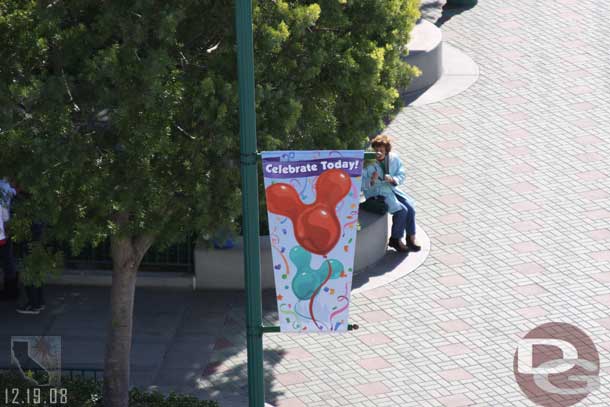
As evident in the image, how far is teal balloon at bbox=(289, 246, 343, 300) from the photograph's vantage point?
9289 millimetres

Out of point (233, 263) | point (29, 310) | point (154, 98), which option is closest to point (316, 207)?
point (154, 98)

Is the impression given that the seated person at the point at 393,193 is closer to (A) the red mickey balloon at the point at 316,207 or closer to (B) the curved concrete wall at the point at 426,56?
(B) the curved concrete wall at the point at 426,56

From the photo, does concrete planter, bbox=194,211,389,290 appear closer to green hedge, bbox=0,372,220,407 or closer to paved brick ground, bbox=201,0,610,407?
paved brick ground, bbox=201,0,610,407

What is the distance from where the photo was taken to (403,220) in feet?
51.4

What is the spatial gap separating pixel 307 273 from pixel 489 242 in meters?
6.98

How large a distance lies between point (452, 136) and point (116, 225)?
367 inches

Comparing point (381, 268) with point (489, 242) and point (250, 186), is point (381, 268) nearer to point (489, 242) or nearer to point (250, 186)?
point (489, 242)

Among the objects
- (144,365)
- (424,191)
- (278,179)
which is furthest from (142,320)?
(278,179)

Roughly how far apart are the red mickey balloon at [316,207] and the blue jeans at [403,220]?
255 inches

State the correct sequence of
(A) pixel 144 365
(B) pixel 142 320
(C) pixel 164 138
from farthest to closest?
(B) pixel 142 320 < (A) pixel 144 365 < (C) pixel 164 138

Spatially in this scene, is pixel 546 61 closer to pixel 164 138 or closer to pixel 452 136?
pixel 452 136

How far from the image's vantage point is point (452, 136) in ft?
62.2

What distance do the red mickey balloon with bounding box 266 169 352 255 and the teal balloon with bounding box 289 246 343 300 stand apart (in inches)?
3.9

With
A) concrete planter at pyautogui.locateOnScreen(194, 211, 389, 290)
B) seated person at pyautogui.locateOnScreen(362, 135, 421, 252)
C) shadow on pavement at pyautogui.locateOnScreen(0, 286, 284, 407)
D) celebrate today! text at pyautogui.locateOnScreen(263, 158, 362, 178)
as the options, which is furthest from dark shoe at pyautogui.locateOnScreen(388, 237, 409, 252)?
celebrate today! text at pyautogui.locateOnScreen(263, 158, 362, 178)
